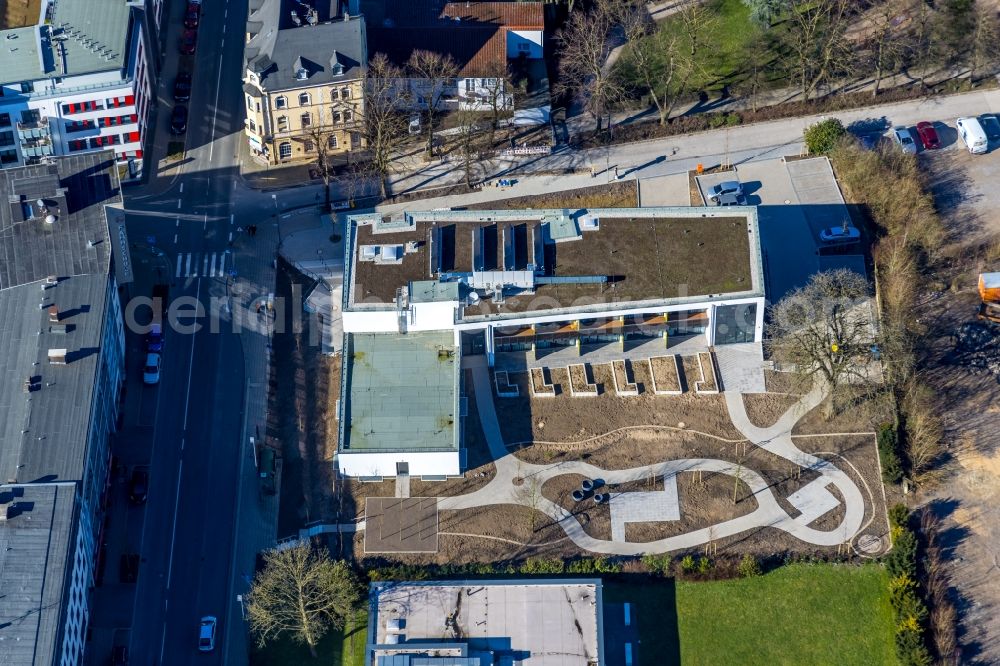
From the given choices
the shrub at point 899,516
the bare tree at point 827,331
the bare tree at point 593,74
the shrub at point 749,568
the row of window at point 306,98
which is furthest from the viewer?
the bare tree at point 593,74

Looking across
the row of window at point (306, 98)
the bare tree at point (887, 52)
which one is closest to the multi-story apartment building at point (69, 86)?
the row of window at point (306, 98)

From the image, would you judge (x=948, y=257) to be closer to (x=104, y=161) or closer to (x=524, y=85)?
(x=524, y=85)

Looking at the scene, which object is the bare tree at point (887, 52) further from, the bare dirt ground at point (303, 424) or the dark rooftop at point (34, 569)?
the dark rooftop at point (34, 569)

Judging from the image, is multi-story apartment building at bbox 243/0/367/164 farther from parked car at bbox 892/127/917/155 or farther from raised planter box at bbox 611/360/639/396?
parked car at bbox 892/127/917/155

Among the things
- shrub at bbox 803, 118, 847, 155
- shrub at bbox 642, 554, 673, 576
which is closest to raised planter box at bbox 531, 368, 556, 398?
shrub at bbox 642, 554, 673, 576

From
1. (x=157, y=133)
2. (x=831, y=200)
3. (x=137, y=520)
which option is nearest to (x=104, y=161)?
(x=157, y=133)

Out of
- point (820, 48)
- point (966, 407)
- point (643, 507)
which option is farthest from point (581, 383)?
point (820, 48)
